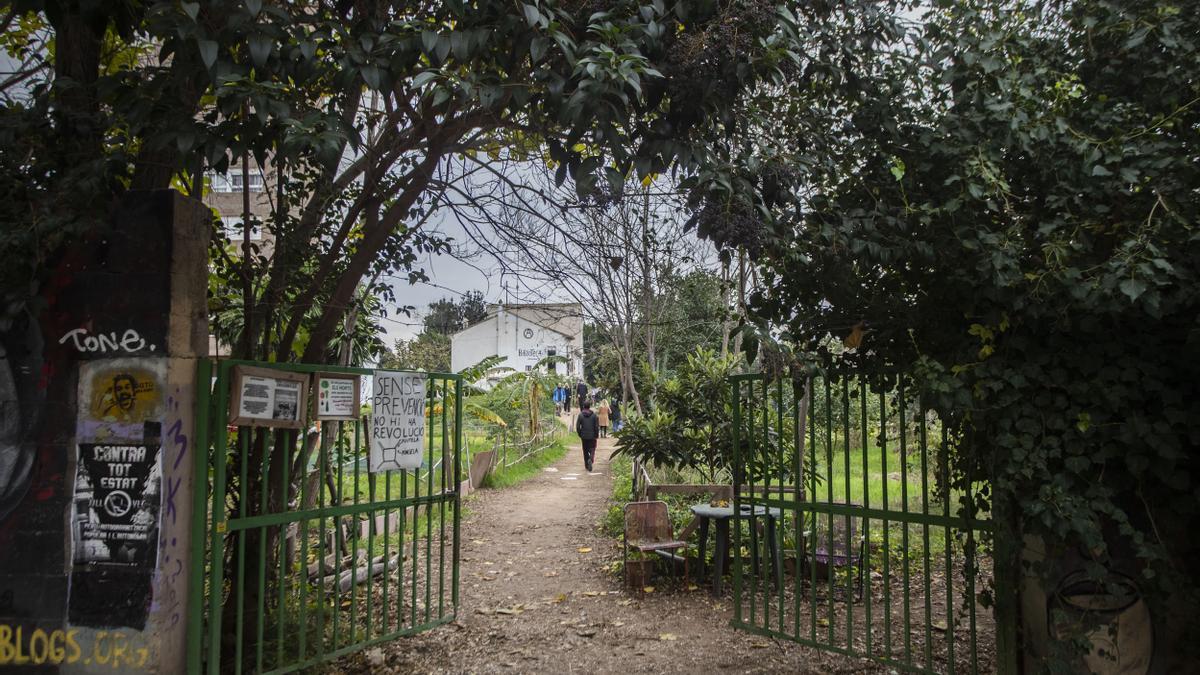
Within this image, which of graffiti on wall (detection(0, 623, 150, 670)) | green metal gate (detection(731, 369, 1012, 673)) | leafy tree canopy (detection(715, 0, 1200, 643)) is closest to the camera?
leafy tree canopy (detection(715, 0, 1200, 643))

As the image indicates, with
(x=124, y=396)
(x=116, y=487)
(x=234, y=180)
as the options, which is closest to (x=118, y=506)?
(x=116, y=487)

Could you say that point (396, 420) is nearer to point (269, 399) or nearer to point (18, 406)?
point (269, 399)

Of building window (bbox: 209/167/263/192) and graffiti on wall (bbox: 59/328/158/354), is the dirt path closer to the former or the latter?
graffiti on wall (bbox: 59/328/158/354)

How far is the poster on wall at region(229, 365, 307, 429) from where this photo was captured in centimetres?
468

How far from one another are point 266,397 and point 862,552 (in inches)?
181

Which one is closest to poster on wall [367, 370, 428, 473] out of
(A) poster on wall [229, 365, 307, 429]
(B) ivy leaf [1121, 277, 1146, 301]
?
(A) poster on wall [229, 365, 307, 429]

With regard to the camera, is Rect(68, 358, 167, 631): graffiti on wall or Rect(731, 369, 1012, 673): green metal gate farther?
Rect(731, 369, 1012, 673): green metal gate

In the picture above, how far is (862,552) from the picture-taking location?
20.4ft

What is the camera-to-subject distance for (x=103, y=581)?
4.47m

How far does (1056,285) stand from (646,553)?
5449mm

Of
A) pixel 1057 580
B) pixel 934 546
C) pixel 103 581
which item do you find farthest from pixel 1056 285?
pixel 934 546

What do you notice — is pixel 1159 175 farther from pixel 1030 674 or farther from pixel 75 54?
pixel 75 54

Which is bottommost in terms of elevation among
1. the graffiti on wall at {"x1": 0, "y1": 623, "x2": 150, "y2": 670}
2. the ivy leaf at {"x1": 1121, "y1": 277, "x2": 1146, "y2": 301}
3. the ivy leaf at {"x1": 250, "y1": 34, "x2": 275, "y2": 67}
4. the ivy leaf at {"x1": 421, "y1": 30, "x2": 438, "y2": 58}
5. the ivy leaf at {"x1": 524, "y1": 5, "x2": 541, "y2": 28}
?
the graffiti on wall at {"x1": 0, "y1": 623, "x2": 150, "y2": 670}

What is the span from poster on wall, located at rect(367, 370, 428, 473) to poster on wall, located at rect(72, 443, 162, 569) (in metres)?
1.50
